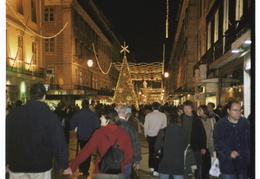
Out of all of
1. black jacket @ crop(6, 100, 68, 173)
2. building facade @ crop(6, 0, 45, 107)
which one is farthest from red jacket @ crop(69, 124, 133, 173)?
building facade @ crop(6, 0, 45, 107)

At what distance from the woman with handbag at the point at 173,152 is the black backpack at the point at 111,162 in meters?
1.46

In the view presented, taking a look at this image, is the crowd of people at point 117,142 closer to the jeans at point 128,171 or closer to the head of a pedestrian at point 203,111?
the jeans at point 128,171

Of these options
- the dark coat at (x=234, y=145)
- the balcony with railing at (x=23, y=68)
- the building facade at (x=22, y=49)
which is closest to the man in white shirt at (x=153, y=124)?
the dark coat at (x=234, y=145)

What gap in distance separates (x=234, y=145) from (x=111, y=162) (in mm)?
2140

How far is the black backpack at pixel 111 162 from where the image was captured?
401cm

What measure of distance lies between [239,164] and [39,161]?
312 cm

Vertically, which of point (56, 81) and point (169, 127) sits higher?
point (56, 81)

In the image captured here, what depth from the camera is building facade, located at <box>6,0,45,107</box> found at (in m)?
21.5

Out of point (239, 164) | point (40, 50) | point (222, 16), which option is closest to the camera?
point (239, 164)
